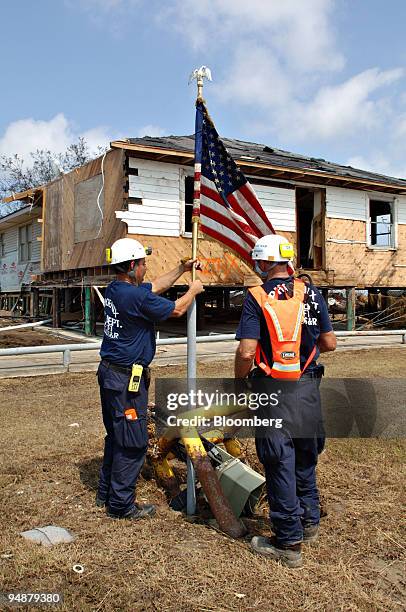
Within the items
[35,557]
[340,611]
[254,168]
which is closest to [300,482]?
[340,611]

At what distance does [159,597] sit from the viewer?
294cm

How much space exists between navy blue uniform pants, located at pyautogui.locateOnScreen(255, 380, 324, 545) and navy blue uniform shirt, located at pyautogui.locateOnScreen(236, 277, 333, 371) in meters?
0.28

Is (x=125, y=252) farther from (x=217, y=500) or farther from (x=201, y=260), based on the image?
(x=201, y=260)

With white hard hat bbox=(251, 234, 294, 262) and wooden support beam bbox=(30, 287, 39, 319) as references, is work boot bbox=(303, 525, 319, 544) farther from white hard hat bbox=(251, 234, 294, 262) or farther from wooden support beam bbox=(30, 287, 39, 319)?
wooden support beam bbox=(30, 287, 39, 319)

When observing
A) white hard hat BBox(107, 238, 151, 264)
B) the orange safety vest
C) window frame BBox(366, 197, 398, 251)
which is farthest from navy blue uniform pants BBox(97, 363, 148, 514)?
window frame BBox(366, 197, 398, 251)

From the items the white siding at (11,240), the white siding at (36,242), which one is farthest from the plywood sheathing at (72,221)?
the white siding at (11,240)

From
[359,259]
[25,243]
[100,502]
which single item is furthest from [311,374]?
[25,243]

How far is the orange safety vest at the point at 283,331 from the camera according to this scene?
136 inches

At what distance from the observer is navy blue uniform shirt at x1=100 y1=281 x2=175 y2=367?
3916 mm

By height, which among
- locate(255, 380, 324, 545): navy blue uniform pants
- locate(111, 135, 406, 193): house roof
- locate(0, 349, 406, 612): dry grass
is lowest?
locate(0, 349, 406, 612): dry grass

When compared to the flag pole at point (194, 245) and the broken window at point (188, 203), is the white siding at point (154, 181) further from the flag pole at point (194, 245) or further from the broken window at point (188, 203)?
the flag pole at point (194, 245)

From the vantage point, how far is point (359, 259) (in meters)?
17.5

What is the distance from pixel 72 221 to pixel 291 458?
1413cm

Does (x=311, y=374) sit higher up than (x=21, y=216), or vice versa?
(x=21, y=216)
